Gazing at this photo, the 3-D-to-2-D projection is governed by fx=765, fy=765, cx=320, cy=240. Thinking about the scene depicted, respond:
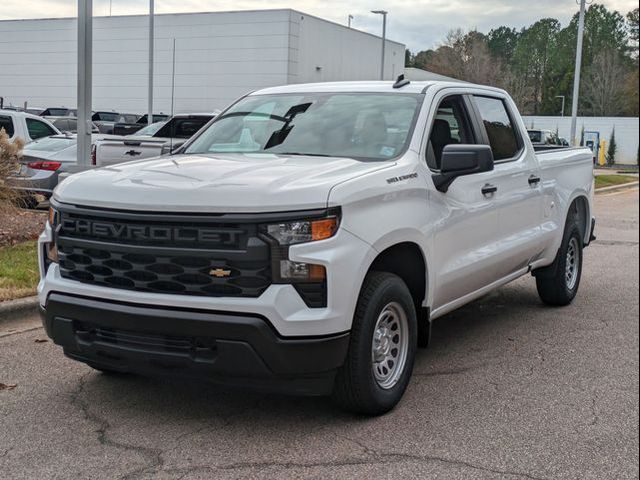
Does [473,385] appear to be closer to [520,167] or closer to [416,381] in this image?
[416,381]

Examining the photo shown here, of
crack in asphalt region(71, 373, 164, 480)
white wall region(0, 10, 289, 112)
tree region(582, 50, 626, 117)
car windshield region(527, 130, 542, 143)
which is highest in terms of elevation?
white wall region(0, 10, 289, 112)

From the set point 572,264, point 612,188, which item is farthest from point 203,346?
point 612,188

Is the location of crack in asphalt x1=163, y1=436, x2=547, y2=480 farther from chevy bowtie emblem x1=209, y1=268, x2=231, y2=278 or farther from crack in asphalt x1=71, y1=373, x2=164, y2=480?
chevy bowtie emblem x1=209, y1=268, x2=231, y2=278

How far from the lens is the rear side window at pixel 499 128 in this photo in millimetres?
5945

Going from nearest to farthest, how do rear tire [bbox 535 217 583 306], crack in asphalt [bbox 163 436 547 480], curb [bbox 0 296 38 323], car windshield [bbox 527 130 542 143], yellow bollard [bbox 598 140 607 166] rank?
1. crack in asphalt [bbox 163 436 547 480]
2. curb [bbox 0 296 38 323]
3. rear tire [bbox 535 217 583 306]
4. car windshield [bbox 527 130 542 143]
5. yellow bollard [bbox 598 140 607 166]

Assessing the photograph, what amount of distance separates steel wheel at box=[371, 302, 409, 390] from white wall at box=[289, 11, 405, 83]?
36998 millimetres

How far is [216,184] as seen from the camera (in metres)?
3.87

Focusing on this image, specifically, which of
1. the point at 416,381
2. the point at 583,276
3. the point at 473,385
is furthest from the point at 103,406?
the point at 583,276

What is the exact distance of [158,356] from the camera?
12.5ft

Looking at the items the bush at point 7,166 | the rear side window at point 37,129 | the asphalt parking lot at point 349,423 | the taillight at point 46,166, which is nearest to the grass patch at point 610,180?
the rear side window at point 37,129

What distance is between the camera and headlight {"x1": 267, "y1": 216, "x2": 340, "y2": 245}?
3.71 metres

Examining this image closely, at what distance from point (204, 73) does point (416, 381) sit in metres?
39.6

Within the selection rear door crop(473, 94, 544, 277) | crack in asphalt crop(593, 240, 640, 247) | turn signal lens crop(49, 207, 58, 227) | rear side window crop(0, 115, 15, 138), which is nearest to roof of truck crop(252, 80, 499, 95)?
rear door crop(473, 94, 544, 277)

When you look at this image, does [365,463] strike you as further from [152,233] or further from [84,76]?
[84,76]
